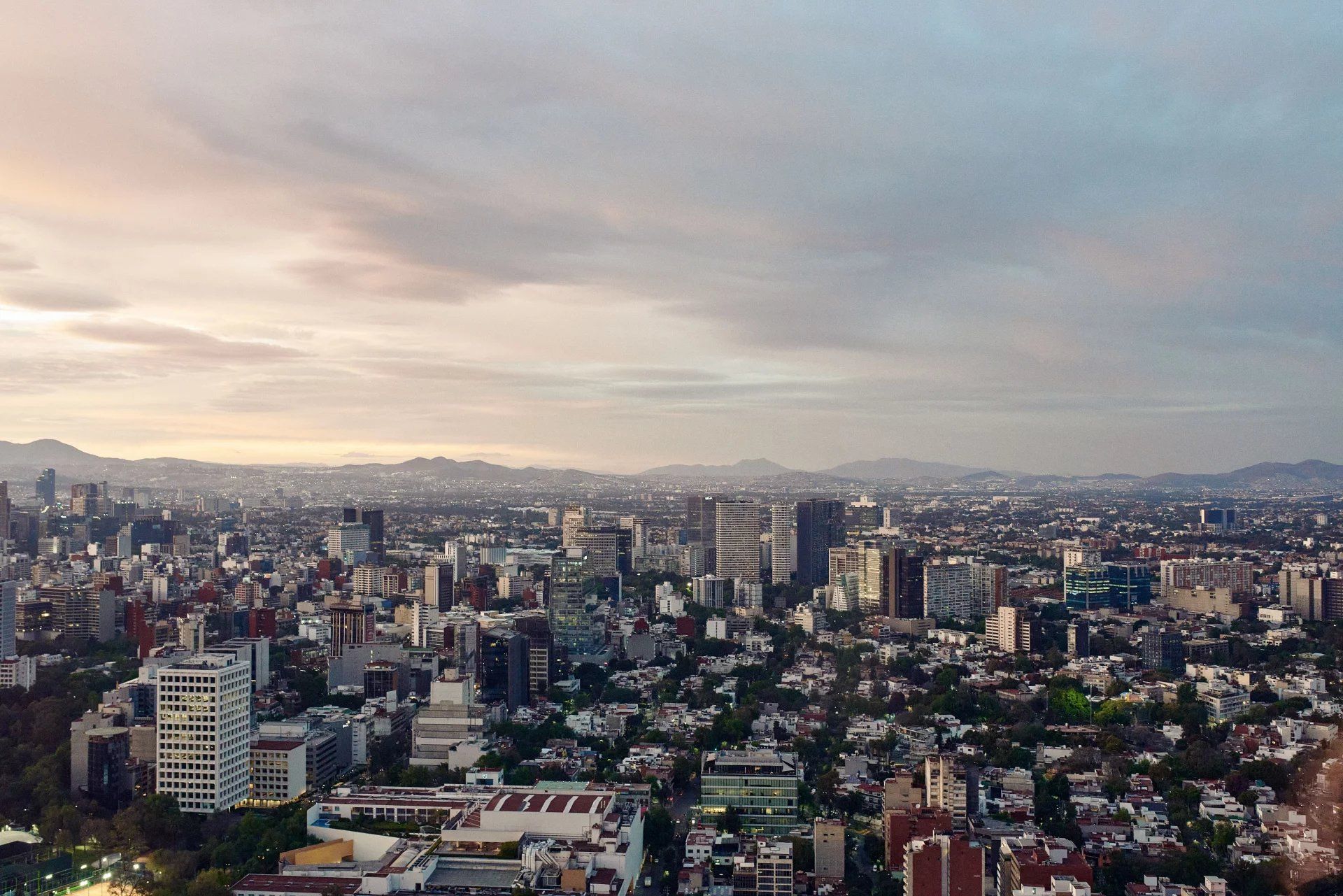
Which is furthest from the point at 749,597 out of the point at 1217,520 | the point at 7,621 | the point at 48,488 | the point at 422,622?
the point at 48,488

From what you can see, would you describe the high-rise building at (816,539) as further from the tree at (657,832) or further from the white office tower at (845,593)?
the tree at (657,832)

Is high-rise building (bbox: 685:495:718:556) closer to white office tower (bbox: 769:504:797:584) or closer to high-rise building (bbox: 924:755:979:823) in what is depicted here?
white office tower (bbox: 769:504:797:584)

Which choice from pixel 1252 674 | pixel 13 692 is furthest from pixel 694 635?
pixel 13 692

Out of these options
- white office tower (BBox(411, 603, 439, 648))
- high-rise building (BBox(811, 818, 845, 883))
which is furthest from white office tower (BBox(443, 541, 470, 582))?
high-rise building (BBox(811, 818, 845, 883))

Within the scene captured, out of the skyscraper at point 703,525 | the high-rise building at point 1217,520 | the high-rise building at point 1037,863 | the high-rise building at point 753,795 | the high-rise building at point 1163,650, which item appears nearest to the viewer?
the high-rise building at point 1037,863

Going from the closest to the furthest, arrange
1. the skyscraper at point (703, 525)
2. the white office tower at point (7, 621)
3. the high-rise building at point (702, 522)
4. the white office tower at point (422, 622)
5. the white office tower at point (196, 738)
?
the white office tower at point (196, 738)
the white office tower at point (7, 621)
the white office tower at point (422, 622)
the skyscraper at point (703, 525)
the high-rise building at point (702, 522)

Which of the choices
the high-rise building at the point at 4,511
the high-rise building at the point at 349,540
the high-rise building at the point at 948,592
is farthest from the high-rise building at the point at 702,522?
the high-rise building at the point at 4,511
